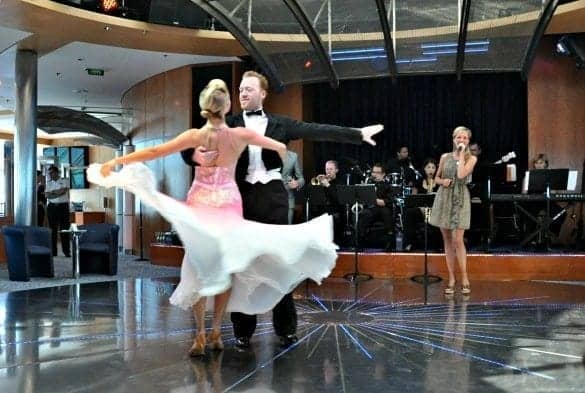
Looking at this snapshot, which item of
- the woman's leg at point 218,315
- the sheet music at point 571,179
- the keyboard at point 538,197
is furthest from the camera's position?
the sheet music at point 571,179

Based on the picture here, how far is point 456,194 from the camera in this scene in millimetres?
7027

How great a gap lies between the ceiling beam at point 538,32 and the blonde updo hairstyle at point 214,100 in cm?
507

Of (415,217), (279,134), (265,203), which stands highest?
(279,134)

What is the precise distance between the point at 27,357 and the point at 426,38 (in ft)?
20.1

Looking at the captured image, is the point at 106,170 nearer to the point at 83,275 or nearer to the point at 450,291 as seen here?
the point at 450,291

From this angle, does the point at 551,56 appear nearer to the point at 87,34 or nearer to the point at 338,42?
the point at 338,42

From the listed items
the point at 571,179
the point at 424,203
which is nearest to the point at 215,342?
the point at 424,203

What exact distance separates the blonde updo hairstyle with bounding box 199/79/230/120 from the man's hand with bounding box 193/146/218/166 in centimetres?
21

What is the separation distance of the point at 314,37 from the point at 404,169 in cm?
422

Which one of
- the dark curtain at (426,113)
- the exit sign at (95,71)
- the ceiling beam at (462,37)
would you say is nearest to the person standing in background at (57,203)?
the exit sign at (95,71)

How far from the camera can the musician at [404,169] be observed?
11.8 metres

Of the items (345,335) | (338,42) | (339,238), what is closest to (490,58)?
(338,42)

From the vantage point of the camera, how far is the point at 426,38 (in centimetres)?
830

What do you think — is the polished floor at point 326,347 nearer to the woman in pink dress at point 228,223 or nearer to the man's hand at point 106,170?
the woman in pink dress at point 228,223
